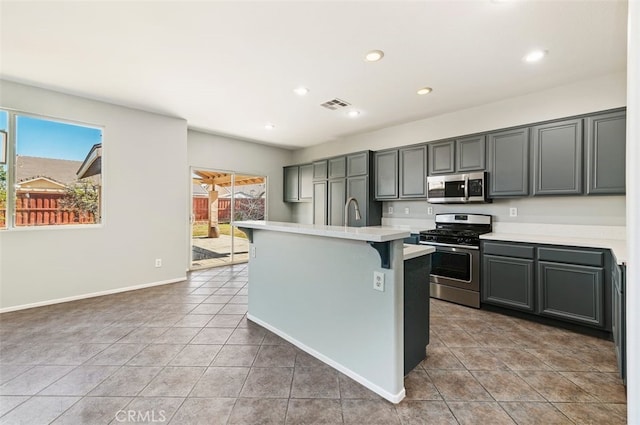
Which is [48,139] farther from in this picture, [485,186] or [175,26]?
[485,186]

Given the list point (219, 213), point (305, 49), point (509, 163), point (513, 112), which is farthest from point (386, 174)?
point (219, 213)

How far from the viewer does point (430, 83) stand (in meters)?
3.21

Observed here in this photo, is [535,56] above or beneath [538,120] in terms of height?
above

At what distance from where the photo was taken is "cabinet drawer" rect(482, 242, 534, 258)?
301cm

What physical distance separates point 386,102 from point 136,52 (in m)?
3.01

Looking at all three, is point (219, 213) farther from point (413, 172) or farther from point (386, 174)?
point (413, 172)

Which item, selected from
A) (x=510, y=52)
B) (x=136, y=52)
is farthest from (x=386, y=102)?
(x=136, y=52)

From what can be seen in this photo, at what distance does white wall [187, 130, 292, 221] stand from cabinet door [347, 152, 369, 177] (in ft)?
7.51

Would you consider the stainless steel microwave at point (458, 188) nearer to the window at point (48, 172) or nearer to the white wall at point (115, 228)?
the white wall at point (115, 228)

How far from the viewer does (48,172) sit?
11.5 ft

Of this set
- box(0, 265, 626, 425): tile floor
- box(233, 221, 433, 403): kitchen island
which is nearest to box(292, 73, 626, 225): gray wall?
box(0, 265, 626, 425): tile floor

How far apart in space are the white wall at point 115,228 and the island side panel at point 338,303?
2480mm

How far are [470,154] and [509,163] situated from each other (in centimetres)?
50

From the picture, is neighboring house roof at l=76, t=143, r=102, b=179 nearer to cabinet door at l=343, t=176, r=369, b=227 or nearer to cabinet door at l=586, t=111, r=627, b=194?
cabinet door at l=343, t=176, r=369, b=227
